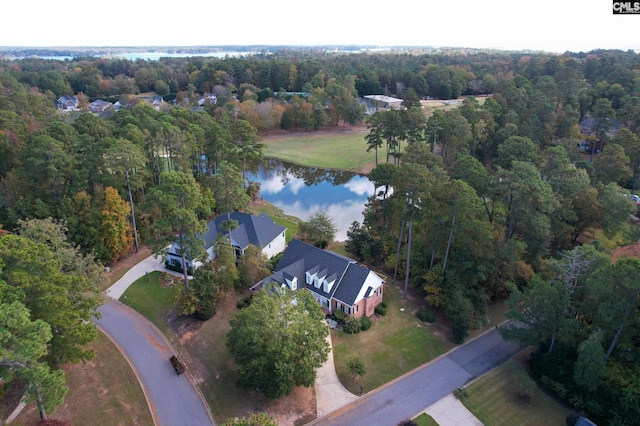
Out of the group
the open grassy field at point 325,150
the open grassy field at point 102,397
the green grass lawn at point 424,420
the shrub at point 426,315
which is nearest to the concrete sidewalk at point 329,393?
the green grass lawn at point 424,420

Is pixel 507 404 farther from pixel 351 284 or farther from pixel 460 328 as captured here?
pixel 351 284

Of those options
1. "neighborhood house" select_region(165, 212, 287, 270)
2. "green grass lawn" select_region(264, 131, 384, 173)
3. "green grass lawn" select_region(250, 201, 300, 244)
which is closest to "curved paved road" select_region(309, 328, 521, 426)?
"neighborhood house" select_region(165, 212, 287, 270)

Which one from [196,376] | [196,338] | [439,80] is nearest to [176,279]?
[196,338]

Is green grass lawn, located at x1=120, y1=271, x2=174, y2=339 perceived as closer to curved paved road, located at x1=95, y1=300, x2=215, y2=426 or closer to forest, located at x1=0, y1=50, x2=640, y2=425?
curved paved road, located at x1=95, y1=300, x2=215, y2=426

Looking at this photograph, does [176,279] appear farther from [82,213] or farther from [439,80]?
[439,80]

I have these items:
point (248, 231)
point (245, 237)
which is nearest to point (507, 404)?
point (245, 237)

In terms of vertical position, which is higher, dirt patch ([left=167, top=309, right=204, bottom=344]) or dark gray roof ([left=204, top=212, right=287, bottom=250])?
dark gray roof ([left=204, top=212, right=287, bottom=250])

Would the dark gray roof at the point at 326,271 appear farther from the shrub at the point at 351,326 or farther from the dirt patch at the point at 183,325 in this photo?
the dirt patch at the point at 183,325
